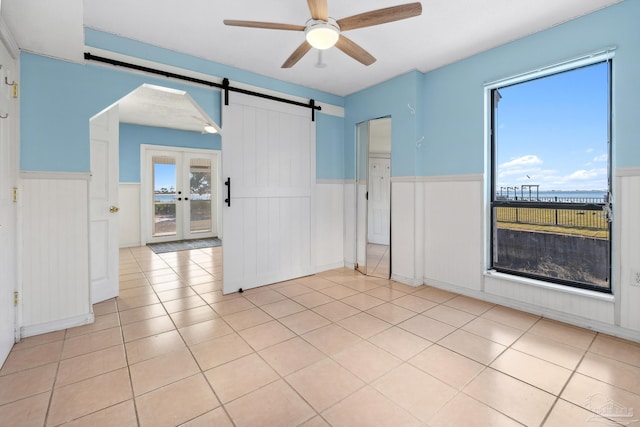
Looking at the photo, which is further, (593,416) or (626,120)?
(626,120)

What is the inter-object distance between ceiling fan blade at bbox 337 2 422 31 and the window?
180cm

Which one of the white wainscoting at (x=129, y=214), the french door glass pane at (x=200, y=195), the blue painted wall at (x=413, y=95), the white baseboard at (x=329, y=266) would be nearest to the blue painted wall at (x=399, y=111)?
the blue painted wall at (x=413, y=95)

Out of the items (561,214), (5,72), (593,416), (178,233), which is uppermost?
(5,72)

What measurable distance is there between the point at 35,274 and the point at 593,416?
13.4 ft

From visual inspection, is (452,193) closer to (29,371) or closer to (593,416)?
(593,416)

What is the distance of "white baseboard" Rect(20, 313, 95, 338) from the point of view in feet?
8.19

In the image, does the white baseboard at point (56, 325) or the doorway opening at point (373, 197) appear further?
the doorway opening at point (373, 197)

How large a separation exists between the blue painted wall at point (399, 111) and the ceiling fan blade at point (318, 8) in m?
2.06

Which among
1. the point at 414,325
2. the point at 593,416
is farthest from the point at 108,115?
the point at 593,416

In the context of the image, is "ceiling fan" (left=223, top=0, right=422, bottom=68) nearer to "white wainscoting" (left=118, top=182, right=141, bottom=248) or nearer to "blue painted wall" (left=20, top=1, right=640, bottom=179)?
"blue painted wall" (left=20, top=1, right=640, bottom=179)

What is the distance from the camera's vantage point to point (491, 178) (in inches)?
133

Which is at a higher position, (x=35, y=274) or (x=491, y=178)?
(x=491, y=178)

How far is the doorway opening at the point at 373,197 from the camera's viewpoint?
4.54 m

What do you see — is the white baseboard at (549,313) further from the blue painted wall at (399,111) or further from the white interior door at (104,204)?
the white interior door at (104,204)
